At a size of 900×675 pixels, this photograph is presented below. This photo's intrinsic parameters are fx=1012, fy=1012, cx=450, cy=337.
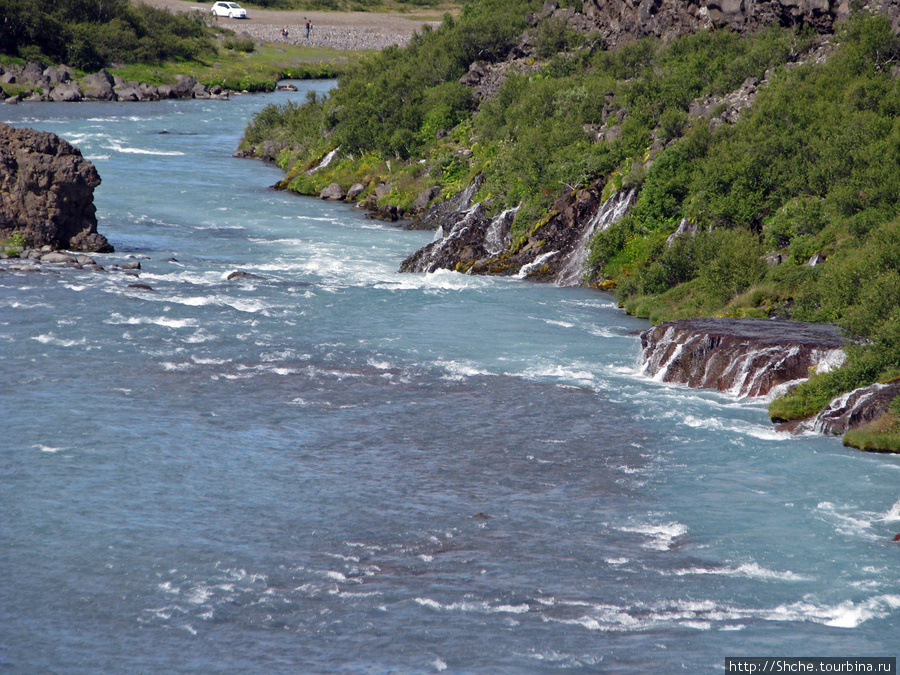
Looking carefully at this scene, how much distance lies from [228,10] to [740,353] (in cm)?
16276

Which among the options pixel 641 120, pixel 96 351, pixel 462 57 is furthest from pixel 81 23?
pixel 96 351

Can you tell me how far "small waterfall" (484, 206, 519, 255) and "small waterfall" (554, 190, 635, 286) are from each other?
4.38 meters

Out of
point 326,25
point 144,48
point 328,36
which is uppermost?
point 326,25

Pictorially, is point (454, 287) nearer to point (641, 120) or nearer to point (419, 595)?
point (641, 120)

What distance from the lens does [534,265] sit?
52.0m

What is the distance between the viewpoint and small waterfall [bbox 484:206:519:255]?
2147 inches

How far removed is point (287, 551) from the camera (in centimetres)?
2367

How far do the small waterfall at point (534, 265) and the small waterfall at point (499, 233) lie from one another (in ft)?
8.54

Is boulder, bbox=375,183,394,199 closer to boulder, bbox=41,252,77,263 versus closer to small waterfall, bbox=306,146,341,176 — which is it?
small waterfall, bbox=306,146,341,176

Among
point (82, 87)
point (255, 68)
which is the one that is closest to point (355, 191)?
point (82, 87)

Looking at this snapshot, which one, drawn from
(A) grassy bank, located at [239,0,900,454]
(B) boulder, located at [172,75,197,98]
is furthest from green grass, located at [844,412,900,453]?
(B) boulder, located at [172,75,197,98]

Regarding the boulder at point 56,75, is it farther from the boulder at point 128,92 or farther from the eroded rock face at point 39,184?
the eroded rock face at point 39,184

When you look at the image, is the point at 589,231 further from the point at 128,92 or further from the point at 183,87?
the point at 183,87

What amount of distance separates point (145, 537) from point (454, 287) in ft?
88.6
